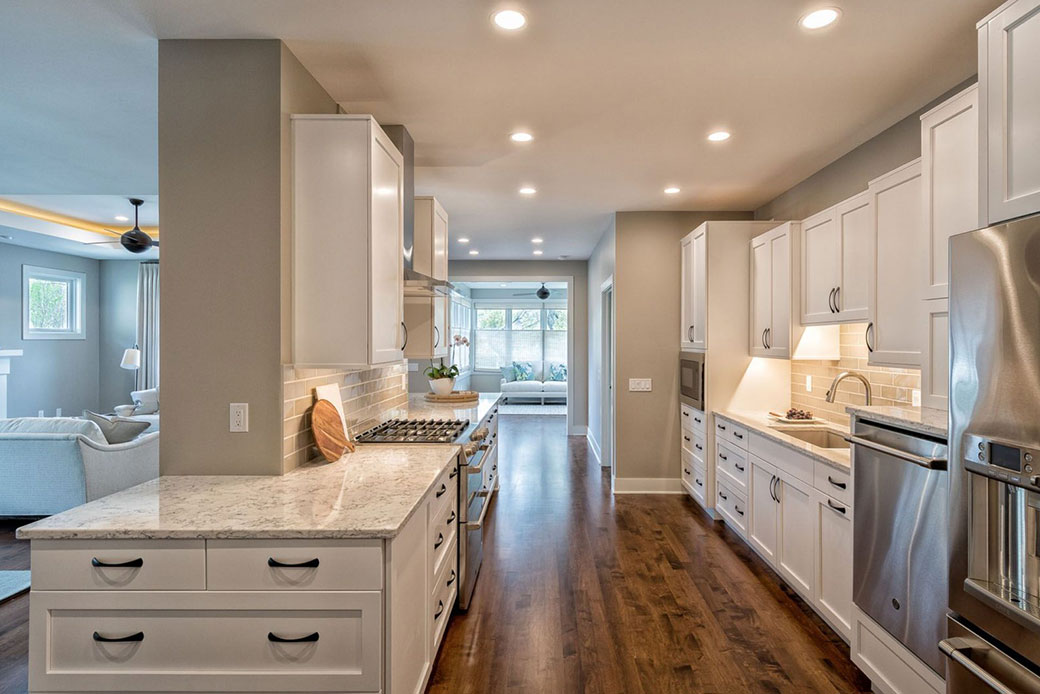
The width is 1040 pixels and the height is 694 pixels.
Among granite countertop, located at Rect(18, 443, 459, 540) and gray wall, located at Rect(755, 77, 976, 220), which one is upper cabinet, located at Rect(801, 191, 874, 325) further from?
granite countertop, located at Rect(18, 443, 459, 540)

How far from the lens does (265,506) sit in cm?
182

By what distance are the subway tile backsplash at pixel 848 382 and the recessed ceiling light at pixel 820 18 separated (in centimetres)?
166

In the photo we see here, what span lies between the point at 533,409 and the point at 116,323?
23.9 ft

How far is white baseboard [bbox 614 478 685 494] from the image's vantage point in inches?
206

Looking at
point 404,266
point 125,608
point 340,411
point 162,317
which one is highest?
point 404,266

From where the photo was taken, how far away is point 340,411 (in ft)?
9.09

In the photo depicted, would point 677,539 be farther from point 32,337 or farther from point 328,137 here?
point 32,337

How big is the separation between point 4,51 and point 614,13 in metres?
2.45

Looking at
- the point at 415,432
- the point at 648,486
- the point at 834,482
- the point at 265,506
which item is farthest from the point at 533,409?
the point at 265,506

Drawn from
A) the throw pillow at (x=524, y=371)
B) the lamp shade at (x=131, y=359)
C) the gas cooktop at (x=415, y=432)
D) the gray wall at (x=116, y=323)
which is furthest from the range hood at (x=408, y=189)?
the throw pillow at (x=524, y=371)

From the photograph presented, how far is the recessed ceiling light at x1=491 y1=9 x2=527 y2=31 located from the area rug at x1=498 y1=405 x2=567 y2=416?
915cm

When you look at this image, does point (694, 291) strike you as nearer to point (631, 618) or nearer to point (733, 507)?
point (733, 507)

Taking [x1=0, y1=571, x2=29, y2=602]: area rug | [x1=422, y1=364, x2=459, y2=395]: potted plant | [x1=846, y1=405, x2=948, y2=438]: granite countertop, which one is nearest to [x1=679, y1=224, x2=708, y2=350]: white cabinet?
[x1=422, y1=364, x2=459, y2=395]: potted plant

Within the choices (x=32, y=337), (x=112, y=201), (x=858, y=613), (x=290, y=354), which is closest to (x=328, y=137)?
(x=290, y=354)
